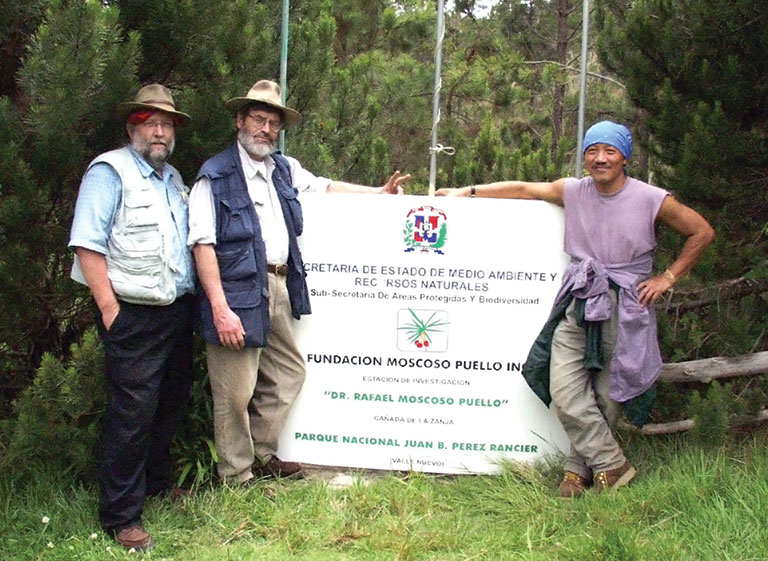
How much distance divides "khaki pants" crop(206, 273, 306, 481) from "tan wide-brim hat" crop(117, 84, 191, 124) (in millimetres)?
907

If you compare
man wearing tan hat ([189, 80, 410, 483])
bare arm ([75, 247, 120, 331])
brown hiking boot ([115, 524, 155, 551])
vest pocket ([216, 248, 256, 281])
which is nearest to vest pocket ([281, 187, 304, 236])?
man wearing tan hat ([189, 80, 410, 483])

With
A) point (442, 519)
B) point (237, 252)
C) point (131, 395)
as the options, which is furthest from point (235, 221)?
point (442, 519)

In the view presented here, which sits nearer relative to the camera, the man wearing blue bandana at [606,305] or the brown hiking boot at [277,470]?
the man wearing blue bandana at [606,305]

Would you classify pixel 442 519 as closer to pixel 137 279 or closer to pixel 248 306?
pixel 248 306

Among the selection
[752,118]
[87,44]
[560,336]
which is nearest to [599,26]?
[752,118]

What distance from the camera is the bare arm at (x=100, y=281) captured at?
3.72 metres

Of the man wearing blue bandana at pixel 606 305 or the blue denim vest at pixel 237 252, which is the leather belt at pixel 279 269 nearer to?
the blue denim vest at pixel 237 252

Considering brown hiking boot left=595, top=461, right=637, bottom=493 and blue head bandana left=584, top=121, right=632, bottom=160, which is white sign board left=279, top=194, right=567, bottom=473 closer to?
brown hiking boot left=595, top=461, right=637, bottom=493

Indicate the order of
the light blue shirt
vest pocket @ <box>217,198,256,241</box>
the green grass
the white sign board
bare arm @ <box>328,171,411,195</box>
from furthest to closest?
1. bare arm @ <box>328,171,411,195</box>
2. the white sign board
3. vest pocket @ <box>217,198,256,241</box>
4. the green grass
5. the light blue shirt

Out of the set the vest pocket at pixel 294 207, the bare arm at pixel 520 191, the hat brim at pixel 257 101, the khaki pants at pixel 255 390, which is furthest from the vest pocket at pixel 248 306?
the bare arm at pixel 520 191

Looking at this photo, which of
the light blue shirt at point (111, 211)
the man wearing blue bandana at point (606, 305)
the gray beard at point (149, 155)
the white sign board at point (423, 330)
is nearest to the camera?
the light blue shirt at point (111, 211)

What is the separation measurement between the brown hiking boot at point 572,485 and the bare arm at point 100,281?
2.22 m

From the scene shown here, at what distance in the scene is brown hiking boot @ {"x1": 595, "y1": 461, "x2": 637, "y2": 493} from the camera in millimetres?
4305

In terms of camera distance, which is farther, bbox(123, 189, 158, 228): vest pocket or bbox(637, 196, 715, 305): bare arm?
bbox(637, 196, 715, 305): bare arm
